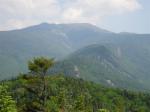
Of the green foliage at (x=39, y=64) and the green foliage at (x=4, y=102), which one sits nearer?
the green foliage at (x=4, y=102)

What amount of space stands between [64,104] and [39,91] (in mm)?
90000

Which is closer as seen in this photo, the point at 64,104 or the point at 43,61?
the point at 43,61

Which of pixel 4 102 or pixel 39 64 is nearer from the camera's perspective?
pixel 4 102

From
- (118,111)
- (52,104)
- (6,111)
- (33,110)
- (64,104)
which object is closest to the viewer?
(6,111)

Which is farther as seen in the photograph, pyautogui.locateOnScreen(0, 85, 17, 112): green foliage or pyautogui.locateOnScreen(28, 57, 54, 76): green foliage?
pyautogui.locateOnScreen(28, 57, 54, 76): green foliage

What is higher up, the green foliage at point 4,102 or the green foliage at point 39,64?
the green foliage at point 39,64

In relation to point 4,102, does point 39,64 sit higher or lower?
higher

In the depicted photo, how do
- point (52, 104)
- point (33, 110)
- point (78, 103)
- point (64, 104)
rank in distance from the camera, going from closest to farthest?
point (33, 110)
point (78, 103)
point (64, 104)
point (52, 104)

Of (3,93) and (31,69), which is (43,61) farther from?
(3,93)

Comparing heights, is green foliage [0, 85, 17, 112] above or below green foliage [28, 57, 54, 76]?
below

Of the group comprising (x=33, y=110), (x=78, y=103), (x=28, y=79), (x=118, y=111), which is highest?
(x=28, y=79)

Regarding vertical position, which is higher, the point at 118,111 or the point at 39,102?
the point at 39,102

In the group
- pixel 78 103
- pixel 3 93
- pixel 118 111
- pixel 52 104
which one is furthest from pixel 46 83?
pixel 52 104

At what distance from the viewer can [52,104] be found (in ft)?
650
